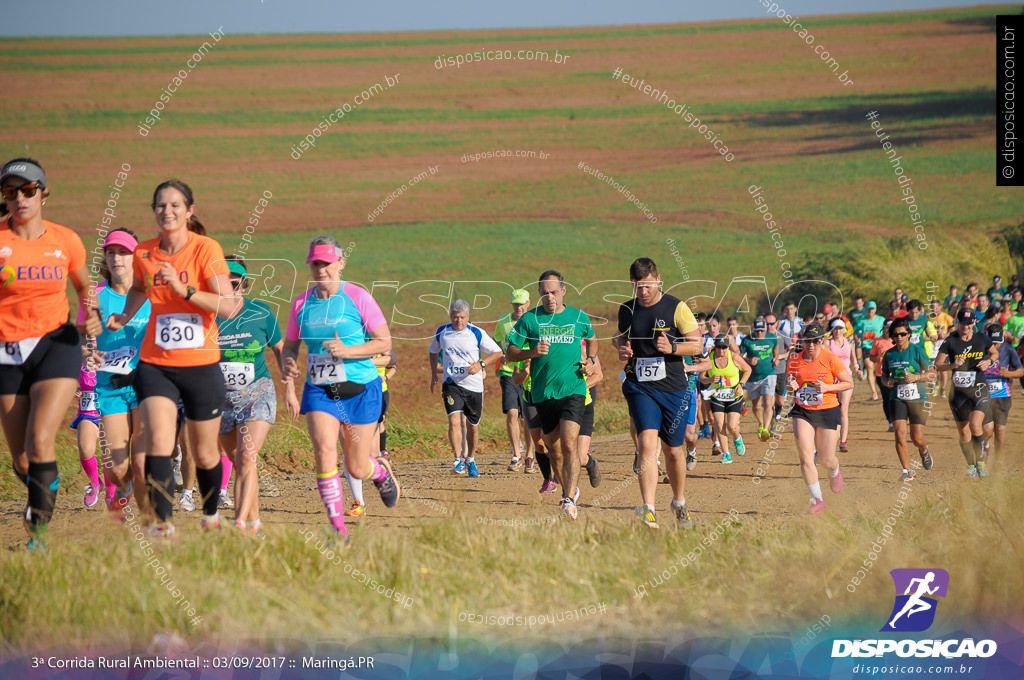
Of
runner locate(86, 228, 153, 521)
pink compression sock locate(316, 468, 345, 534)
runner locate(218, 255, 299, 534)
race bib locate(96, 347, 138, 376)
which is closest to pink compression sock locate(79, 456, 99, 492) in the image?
runner locate(86, 228, 153, 521)

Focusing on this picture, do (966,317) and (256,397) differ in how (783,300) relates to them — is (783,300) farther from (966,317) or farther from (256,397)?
(256,397)

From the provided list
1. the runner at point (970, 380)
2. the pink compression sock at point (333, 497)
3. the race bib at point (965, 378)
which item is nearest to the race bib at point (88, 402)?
the pink compression sock at point (333, 497)

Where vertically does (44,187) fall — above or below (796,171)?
below

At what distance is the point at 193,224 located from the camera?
6238 millimetres

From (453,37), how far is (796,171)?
716 inches

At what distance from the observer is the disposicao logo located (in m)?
5.15

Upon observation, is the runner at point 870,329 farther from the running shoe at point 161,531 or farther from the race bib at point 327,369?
the running shoe at point 161,531

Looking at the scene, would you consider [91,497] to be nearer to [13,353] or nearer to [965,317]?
[13,353]

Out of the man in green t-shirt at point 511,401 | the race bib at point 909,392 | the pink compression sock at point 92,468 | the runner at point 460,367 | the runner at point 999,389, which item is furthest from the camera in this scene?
the man in green t-shirt at point 511,401

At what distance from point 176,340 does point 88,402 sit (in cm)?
322

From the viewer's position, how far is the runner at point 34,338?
5809 mm

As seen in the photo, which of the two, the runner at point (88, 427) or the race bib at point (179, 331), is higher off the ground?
the race bib at point (179, 331)

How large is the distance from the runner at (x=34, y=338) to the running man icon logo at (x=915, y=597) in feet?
16.0

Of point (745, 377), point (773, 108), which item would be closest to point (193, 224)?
point (745, 377)
